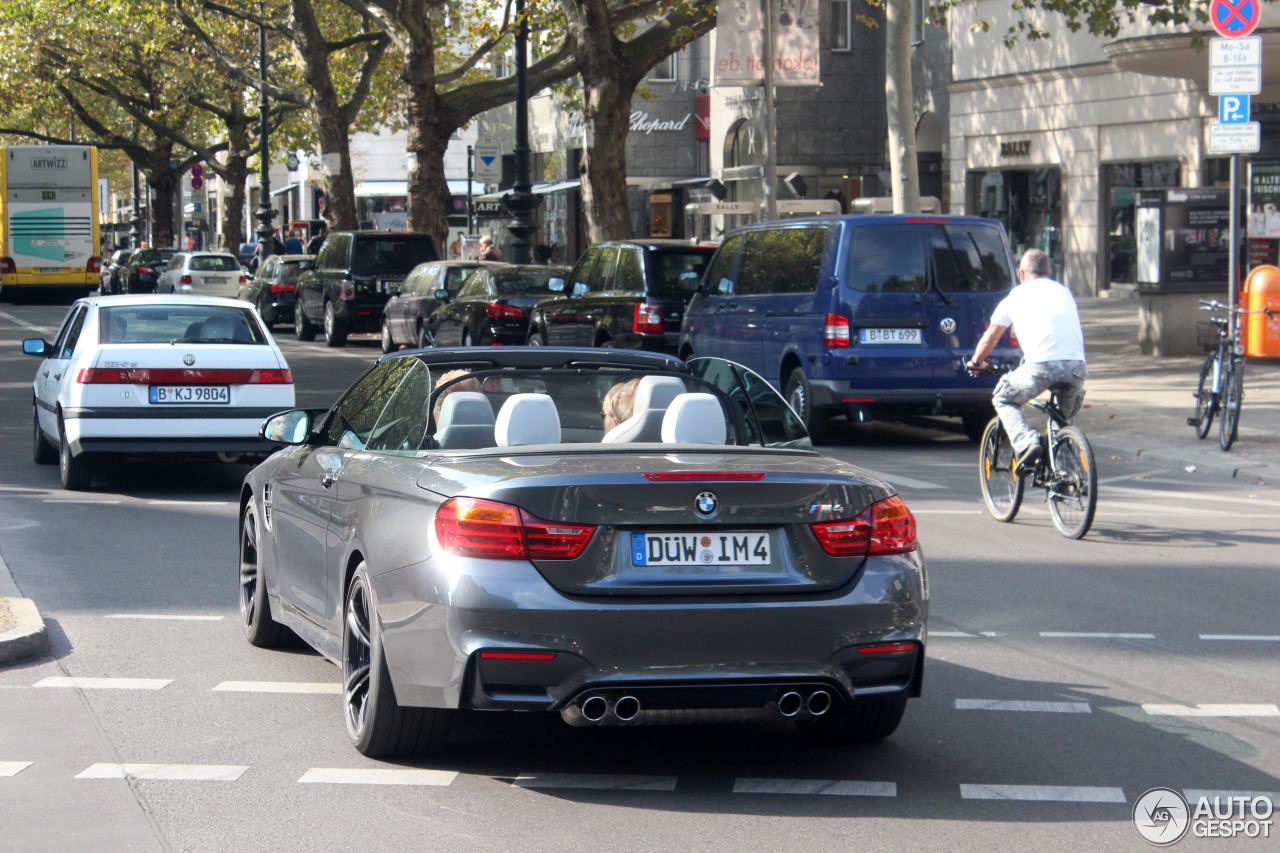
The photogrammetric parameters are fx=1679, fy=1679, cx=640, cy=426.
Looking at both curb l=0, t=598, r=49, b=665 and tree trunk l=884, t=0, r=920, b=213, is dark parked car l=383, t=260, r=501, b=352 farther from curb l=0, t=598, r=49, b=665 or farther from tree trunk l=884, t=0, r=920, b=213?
curb l=0, t=598, r=49, b=665

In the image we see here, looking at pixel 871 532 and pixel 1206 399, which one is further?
pixel 1206 399

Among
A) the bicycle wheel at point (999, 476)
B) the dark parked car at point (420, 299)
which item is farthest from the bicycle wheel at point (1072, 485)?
the dark parked car at point (420, 299)

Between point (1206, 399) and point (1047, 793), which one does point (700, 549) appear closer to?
point (1047, 793)

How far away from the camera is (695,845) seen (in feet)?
15.1

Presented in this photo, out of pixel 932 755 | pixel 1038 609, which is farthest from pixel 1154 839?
A: pixel 1038 609

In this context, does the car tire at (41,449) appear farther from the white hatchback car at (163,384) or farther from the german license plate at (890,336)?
the german license plate at (890,336)

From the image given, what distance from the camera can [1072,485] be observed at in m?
10.4

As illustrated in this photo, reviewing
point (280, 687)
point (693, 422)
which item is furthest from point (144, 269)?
point (693, 422)

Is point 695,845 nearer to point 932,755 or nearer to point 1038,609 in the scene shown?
point 932,755

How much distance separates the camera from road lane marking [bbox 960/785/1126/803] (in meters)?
5.09

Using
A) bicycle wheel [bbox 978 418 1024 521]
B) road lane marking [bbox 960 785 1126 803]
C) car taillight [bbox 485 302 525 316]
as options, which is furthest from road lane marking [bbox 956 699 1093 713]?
car taillight [bbox 485 302 525 316]

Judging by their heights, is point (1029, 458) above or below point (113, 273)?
below

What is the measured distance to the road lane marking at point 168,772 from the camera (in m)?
5.29

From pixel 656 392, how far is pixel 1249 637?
326cm
